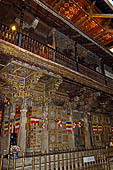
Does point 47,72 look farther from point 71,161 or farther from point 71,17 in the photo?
point 71,17

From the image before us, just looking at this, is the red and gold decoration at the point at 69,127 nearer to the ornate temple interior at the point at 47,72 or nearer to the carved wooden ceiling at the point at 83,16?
the ornate temple interior at the point at 47,72

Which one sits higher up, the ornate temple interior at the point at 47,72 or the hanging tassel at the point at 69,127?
the ornate temple interior at the point at 47,72

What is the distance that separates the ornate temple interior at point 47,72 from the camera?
19.0ft

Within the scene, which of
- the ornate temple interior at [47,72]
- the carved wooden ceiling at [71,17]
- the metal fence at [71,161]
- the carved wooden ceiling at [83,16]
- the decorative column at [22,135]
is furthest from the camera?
the carved wooden ceiling at [83,16]

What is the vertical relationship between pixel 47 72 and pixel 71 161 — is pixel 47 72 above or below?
above

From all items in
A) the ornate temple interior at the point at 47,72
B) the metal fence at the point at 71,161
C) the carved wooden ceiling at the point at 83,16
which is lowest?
the metal fence at the point at 71,161

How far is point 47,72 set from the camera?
6.06 meters

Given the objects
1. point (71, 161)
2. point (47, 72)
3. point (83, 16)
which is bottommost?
point (71, 161)

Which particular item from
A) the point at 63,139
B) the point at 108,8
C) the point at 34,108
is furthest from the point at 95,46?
the point at 63,139

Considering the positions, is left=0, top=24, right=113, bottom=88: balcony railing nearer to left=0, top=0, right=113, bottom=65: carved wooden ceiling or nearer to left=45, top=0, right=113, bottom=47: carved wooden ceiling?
left=0, top=0, right=113, bottom=65: carved wooden ceiling

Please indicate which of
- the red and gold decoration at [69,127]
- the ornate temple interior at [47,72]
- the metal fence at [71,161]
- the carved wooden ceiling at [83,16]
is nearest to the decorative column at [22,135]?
the ornate temple interior at [47,72]

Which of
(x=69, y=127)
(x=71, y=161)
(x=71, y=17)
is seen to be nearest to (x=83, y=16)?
(x=71, y=17)

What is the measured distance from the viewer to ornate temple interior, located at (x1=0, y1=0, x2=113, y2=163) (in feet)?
19.0

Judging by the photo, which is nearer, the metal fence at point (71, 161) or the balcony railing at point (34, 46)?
the metal fence at point (71, 161)
